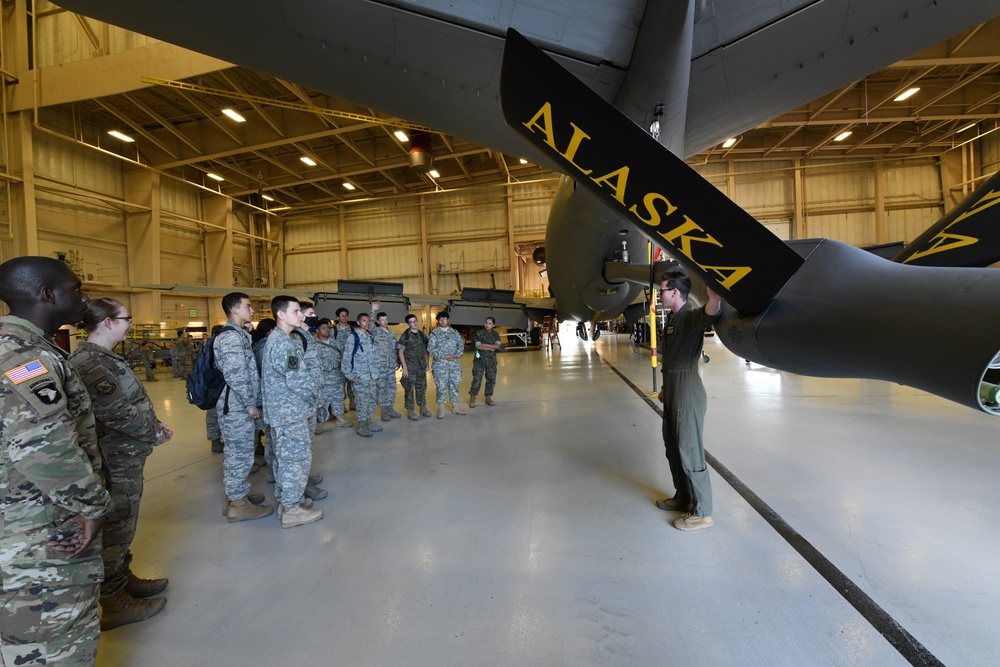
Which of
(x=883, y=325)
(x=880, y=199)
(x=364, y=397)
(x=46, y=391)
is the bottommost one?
(x=364, y=397)

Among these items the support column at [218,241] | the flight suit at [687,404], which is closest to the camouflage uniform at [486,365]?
the flight suit at [687,404]

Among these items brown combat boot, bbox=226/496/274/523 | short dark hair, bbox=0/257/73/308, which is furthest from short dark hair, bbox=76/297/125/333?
brown combat boot, bbox=226/496/274/523

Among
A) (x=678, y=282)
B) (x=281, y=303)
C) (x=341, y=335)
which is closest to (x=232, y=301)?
(x=281, y=303)

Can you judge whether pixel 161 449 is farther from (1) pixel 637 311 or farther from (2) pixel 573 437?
(1) pixel 637 311

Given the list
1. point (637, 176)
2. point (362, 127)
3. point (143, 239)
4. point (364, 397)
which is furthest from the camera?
point (143, 239)

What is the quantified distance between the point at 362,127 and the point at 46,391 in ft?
58.0

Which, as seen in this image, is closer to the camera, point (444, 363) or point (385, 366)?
point (385, 366)

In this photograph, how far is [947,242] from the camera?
1.42 m

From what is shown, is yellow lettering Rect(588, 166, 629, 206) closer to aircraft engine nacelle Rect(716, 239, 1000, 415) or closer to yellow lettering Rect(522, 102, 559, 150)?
yellow lettering Rect(522, 102, 559, 150)

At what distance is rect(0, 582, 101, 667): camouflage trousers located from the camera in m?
1.33

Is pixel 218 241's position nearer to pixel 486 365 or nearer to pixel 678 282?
pixel 486 365

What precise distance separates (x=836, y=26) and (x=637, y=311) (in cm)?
921

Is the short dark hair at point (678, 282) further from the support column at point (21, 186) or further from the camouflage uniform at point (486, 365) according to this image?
the support column at point (21, 186)

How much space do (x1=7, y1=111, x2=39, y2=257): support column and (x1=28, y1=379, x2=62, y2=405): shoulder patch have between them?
2037cm
